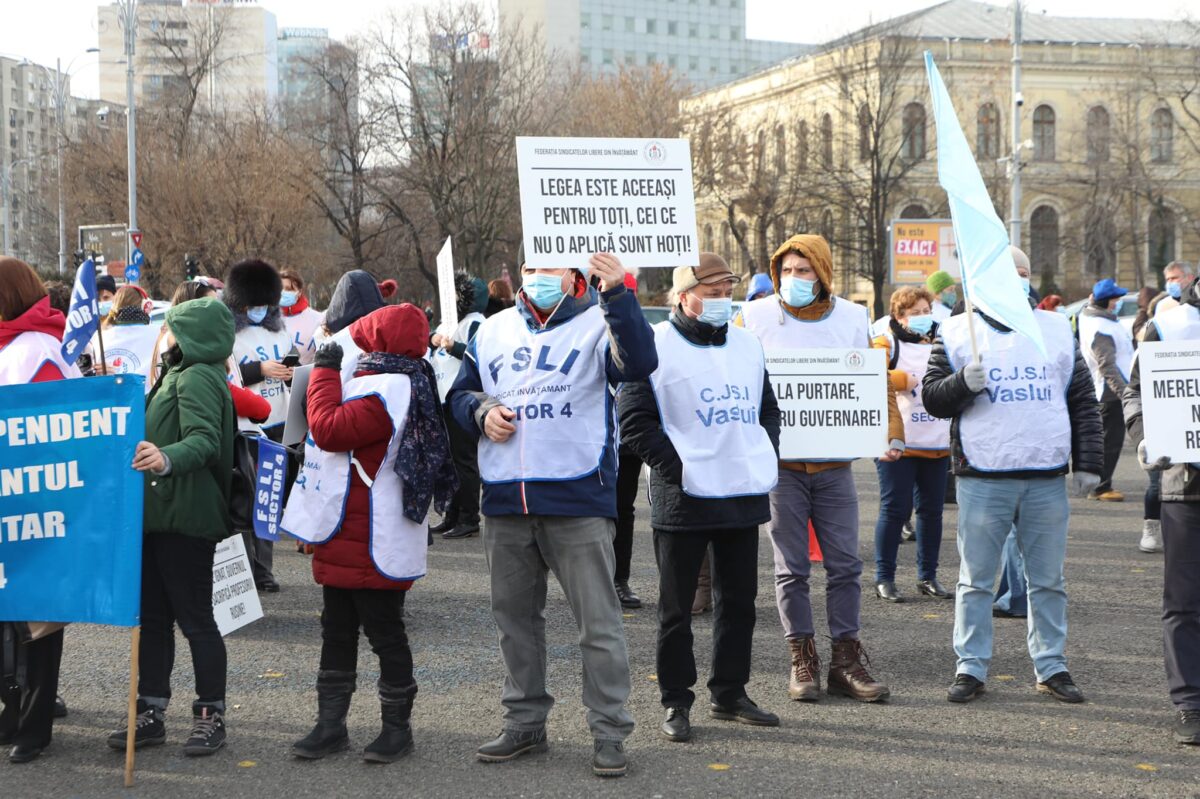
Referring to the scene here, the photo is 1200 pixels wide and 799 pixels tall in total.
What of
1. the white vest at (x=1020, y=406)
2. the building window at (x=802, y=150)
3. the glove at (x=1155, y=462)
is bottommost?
the glove at (x=1155, y=462)

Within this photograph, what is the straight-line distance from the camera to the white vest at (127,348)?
984cm

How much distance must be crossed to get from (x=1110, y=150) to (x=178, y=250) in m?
39.1

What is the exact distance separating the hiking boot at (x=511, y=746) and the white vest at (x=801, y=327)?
7.81 feet

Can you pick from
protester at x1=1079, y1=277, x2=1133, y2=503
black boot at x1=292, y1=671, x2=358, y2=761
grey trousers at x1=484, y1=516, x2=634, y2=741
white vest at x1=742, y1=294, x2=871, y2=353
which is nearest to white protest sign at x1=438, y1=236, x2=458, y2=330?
white vest at x1=742, y1=294, x2=871, y2=353

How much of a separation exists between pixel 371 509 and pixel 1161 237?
2450 inches

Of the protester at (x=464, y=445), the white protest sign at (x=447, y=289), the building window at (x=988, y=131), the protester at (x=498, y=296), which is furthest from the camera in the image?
the building window at (x=988, y=131)

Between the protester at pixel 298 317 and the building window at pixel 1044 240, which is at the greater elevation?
the building window at pixel 1044 240

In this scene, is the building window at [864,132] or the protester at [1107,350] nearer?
the protester at [1107,350]

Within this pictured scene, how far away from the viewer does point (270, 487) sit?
6676 millimetres

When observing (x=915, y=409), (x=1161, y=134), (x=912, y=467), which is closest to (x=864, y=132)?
(x=1161, y=134)

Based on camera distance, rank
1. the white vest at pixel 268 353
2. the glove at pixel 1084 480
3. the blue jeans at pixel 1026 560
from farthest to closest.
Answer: the white vest at pixel 268 353 < the blue jeans at pixel 1026 560 < the glove at pixel 1084 480

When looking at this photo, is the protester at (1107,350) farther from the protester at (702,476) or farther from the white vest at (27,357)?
the white vest at (27,357)

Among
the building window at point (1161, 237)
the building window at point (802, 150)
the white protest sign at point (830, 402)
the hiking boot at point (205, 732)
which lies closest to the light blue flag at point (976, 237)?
the white protest sign at point (830, 402)

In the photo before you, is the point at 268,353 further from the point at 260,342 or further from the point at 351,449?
the point at 351,449
